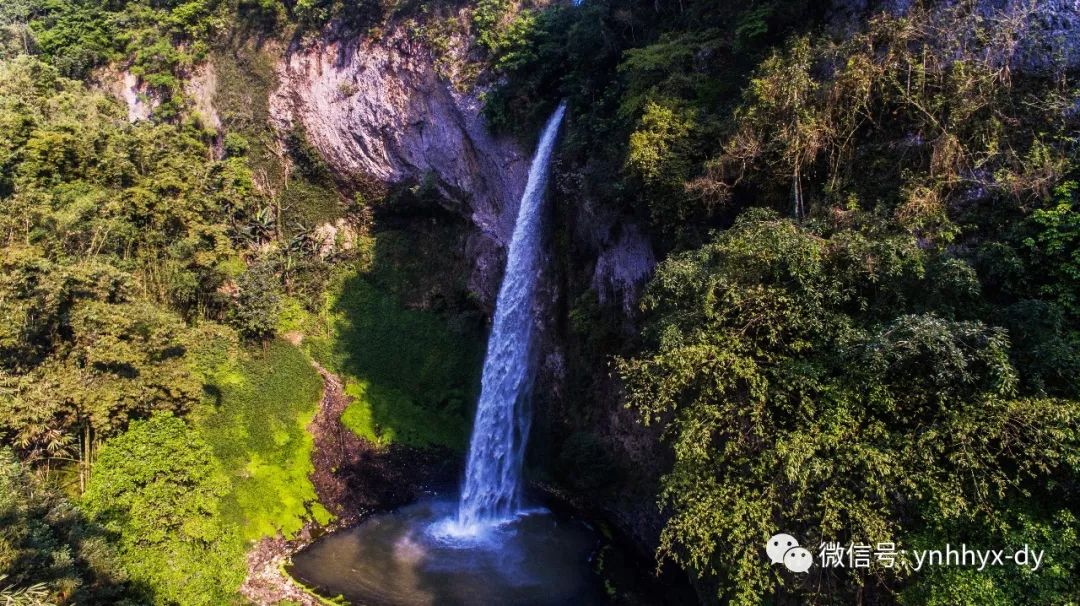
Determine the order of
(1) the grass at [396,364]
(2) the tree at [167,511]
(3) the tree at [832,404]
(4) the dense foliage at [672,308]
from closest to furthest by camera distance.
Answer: (3) the tree at [832,404] → (4) the dense foliage at [672,308] → (2) the tree at [167,511] → (1) the grass at [396,364]

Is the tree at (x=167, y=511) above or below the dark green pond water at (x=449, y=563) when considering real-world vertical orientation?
above

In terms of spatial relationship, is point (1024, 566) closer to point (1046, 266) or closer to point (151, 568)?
point (1046, 266)

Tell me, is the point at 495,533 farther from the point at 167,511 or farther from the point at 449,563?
the point at 167,511

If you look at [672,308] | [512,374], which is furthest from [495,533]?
[672,308]

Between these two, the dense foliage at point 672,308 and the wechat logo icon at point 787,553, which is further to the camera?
the wechat logo icon at point 787,553

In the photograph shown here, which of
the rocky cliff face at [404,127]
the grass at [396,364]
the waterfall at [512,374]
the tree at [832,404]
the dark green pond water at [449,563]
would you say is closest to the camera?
the tree at [832,404]

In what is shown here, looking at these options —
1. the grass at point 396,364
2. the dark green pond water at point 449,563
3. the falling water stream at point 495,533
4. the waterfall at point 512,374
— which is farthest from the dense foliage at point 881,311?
the grass at point 396,364

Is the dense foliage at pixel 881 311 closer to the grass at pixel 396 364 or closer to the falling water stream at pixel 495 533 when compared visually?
the falling water stream at pixel 495 533

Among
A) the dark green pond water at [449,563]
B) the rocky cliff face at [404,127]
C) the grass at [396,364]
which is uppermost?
the rocky cliff face at [404,127]
